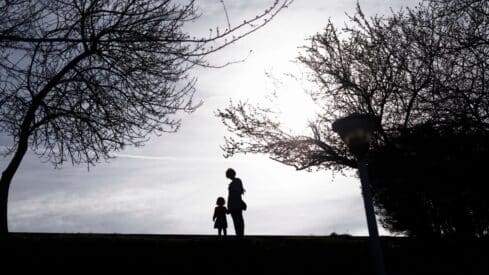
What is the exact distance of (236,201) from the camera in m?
10.9

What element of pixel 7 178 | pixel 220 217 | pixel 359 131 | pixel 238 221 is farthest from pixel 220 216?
pixel 359 131

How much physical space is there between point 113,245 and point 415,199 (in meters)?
11.3

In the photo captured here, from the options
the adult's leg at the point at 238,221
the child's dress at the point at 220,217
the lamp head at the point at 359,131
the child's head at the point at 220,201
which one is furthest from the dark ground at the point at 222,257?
the lamp head at the point at 359,131

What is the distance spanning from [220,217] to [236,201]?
1623 millimetres

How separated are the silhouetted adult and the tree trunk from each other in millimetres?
5489

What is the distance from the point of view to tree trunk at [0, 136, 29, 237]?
35.3 ft

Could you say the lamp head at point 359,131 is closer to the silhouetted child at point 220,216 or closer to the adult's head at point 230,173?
the adult's head at point 230,173

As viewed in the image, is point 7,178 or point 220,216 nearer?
point 7,178

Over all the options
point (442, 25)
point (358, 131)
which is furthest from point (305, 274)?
point (442, 25)

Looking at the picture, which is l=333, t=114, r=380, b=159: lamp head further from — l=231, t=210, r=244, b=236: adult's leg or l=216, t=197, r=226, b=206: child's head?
l=216, t=197, r=226, b=206: child's head

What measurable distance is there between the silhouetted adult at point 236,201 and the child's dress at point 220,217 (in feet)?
4.13

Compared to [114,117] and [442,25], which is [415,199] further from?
[114,117]

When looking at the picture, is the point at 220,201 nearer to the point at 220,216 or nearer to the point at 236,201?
the point at 220,216

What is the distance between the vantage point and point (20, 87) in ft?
36.9
